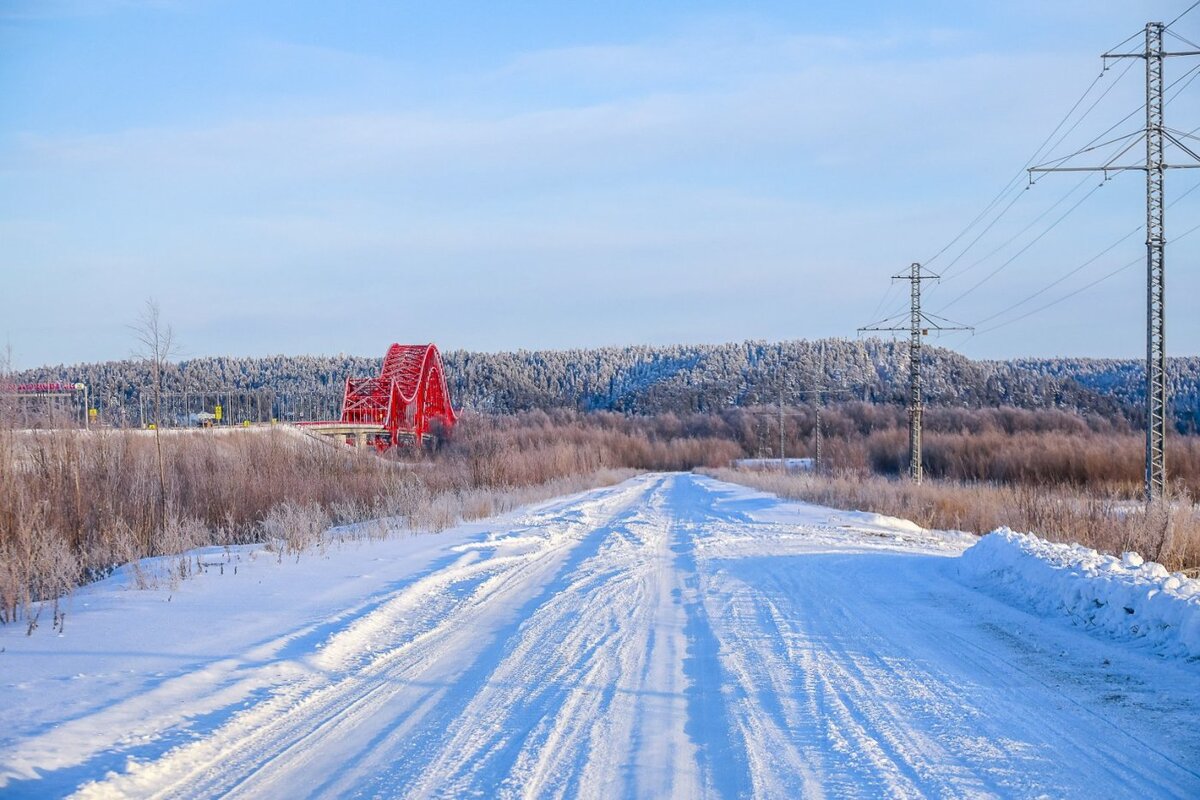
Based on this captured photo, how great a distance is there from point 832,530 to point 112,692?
50.5ft

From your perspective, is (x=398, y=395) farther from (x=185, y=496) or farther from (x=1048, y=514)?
(x=1048, y=514)

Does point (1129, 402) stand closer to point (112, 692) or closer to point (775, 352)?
point (775, 352)

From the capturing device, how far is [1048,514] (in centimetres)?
1730

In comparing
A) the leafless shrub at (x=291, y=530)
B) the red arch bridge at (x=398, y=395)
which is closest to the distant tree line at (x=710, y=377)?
the red arch bridge at (x=398, y=395)

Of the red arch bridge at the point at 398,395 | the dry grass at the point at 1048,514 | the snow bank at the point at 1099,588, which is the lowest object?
the dry grass at the point at 1048,514

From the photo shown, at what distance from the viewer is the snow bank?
7336 mm

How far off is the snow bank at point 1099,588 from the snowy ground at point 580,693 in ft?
0.60

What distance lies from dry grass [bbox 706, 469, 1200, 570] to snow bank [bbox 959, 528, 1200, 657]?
249 centimetres

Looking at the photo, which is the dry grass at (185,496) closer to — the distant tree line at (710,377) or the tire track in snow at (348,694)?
the tire track in snow at (348,694)

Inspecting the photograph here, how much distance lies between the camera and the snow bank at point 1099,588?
734 cm

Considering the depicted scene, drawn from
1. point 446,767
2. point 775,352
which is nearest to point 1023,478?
point 446,767

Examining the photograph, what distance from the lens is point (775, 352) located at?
170000mm

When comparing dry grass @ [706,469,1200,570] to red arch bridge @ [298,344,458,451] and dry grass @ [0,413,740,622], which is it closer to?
dry grass @ [0,413,740,622]

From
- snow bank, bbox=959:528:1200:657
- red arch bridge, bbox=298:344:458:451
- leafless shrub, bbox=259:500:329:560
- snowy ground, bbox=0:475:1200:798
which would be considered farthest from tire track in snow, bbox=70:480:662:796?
red arch bridge, bbox=298:344:458:451
